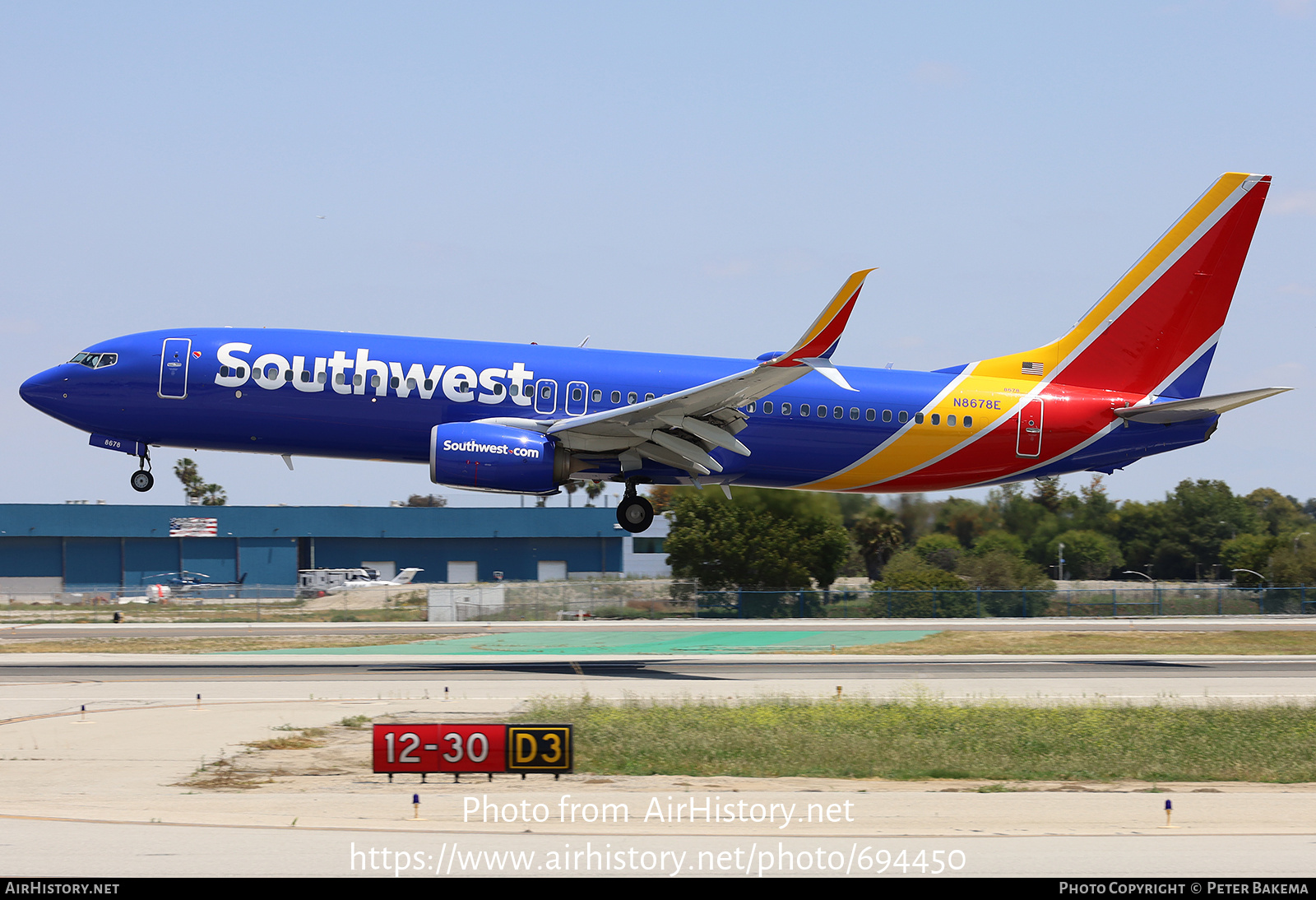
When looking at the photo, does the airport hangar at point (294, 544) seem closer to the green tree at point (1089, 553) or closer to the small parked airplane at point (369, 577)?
the small parked airplane at point (369, 577)

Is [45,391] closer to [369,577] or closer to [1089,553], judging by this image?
[369,577]

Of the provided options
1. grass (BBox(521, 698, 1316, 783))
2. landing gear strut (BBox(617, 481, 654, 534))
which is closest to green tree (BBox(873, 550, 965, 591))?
landing gear strut (BBox(617, 481, 654, 534))

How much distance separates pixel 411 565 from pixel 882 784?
240 ft

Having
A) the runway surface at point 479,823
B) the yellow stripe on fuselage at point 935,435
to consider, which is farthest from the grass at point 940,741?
the yellow stripe on fuselage at point 935,435

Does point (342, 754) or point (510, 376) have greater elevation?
point (510, 376)

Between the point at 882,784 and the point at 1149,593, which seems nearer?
the point at 882,784

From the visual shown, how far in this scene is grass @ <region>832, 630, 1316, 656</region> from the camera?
4025 cm

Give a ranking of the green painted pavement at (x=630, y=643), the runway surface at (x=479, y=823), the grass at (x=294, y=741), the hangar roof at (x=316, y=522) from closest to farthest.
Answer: the runway surface at (x=479, y=823), the grass at (x=294, y=741), the green painted pavement at (x=630, y=643), the hangar roof at (x=316, y=522)

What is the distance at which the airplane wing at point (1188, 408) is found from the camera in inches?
1189

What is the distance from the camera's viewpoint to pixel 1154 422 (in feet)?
108

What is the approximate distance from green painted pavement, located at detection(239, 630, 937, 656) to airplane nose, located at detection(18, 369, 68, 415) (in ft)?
35.1

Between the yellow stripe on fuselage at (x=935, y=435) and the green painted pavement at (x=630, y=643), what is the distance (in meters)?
8.73
